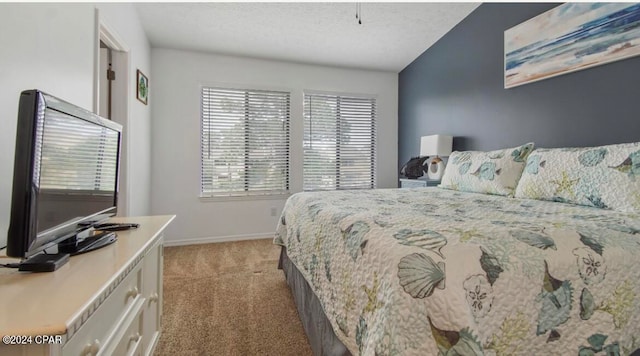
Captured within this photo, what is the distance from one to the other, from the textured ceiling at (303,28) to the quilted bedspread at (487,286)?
2.49 meters

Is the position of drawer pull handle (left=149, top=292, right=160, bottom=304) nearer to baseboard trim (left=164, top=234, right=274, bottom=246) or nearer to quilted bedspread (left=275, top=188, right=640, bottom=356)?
quilted bedspread (left=275, top=188, right=640, bottom=356)

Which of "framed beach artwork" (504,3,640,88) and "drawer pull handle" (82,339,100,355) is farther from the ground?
"framed beach artwork" (504,3,640,88)

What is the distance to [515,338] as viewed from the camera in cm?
82

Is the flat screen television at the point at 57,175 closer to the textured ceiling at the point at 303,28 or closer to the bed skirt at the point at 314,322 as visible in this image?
the bed skirt at the point at 314,322

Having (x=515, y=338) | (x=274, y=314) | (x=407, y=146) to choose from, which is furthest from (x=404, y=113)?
(x=515, y=338)

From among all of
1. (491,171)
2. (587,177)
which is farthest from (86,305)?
(491,171)

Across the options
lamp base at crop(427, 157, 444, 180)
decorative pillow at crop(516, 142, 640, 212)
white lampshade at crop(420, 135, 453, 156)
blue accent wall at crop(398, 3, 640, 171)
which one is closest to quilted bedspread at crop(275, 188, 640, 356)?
decorative pillow at crop(516, 142, 640, 212)

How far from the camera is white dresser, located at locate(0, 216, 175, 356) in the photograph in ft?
1.86

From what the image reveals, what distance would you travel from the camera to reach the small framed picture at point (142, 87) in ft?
9.47

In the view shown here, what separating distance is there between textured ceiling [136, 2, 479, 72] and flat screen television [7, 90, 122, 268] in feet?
6.93

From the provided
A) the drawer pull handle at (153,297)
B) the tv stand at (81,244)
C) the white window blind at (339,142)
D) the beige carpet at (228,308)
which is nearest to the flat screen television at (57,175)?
the tv stand at (81,244)

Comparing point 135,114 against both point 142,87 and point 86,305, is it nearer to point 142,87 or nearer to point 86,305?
point 142,87

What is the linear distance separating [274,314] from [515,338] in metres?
1.49

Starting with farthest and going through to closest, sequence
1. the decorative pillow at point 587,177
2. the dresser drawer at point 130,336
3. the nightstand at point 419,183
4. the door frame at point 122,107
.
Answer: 1. the nightstand at point 419,183
2. the door frame at point 122,107
3. the decorative pillow at point 587,177
4. the dresser drawer at point 130,336
